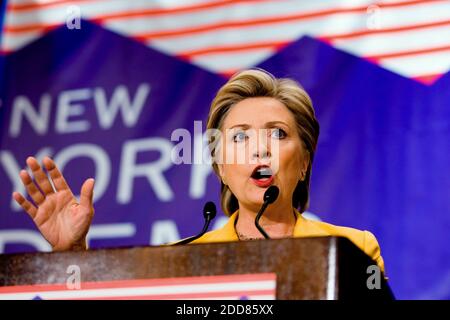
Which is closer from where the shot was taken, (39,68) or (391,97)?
(391,97)

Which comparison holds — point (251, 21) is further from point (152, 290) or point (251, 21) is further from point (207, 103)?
point (152, 290)

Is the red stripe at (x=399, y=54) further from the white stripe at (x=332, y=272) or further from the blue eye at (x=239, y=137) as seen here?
the white stripe at (x=332, y=272)

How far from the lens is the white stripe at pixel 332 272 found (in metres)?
1.46

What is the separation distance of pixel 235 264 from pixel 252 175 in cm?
77

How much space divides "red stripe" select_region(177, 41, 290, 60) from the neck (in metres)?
1.02

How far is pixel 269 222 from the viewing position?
236 cm

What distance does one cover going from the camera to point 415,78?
9.89 ft

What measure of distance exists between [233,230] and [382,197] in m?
0.74

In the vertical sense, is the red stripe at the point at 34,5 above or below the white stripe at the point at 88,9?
above

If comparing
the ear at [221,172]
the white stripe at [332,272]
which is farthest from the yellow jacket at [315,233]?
the white stripe at [332,272]

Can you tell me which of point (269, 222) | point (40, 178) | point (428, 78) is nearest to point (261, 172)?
point (269, 222)
